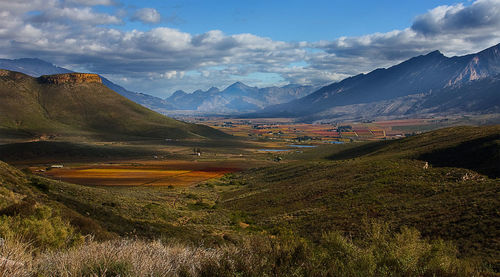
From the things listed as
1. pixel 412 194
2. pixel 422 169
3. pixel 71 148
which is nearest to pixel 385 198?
pixel 412 194

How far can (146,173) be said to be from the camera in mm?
73250

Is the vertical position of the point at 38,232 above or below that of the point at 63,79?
below

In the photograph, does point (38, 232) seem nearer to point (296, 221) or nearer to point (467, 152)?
point (296, 221)

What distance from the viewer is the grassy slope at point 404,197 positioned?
21584 mm

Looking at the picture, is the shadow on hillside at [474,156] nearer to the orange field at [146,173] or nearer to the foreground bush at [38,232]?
the foreground bush at [38,232]

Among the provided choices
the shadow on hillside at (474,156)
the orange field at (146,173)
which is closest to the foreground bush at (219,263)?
the shadow on hillside at (474,156)

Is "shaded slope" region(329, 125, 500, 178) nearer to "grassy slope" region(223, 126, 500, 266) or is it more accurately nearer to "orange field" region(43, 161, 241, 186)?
"grassy slope" region(223, 126, 500, 266)

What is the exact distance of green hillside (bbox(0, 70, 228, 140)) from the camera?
146 metres

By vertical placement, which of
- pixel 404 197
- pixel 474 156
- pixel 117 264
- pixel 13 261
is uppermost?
→ pixel 13 261

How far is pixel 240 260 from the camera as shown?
24.5 feet

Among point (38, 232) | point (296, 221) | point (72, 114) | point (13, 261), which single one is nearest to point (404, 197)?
point (296, 221)

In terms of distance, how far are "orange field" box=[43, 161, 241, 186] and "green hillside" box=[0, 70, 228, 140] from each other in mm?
72202

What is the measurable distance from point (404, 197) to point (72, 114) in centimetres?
16543

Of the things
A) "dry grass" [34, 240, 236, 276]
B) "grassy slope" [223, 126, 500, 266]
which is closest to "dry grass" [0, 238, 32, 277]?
"dry grass" [34, 240, 236, 276]
